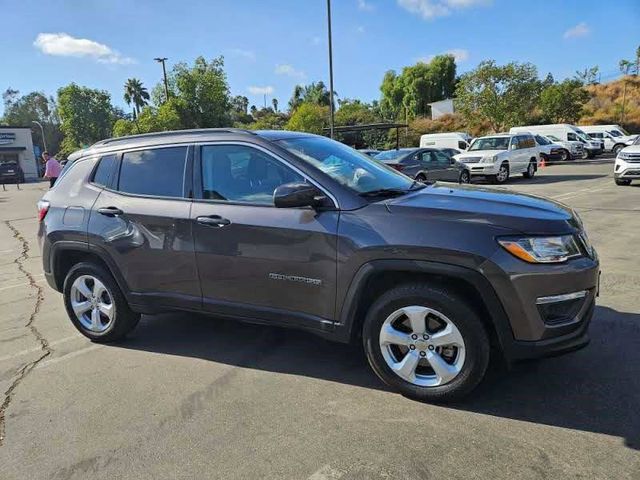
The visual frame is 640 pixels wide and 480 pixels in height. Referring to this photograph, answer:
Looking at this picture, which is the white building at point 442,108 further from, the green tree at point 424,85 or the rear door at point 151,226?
the rear door at point 151,226

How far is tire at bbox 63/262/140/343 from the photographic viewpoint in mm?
4645

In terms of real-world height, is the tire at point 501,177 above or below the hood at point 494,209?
below

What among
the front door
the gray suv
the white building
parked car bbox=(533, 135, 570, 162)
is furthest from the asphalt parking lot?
the white building

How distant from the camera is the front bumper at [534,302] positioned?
3082 mm

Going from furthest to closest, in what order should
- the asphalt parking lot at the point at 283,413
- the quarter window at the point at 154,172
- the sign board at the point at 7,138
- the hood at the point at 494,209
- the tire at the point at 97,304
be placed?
the sign board at the point at 7,138
the tire at the point at 97,304
the quarter window at the point at 154,172
the hood at the point at 494,209
the asphalt parking lot at the point at 283,413

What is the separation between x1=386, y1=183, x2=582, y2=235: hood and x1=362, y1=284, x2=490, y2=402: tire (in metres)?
0.49

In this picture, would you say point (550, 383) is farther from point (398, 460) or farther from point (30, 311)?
point (30, 311)

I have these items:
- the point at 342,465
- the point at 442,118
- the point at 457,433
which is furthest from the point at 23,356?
the point at 442,118

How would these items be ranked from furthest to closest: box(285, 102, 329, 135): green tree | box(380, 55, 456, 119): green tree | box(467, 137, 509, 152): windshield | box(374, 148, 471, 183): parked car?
box(380, 55, 456, 119): green tree, box(285, 102, 329, 135): green tree, box(467, 137, 509, 152): windshield, box(374, 148, 471, 183): parked car

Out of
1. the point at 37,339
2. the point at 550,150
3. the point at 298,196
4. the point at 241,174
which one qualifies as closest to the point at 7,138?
the point at 550,150

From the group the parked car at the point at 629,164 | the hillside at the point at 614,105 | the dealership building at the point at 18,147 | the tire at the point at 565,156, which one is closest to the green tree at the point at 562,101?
the hillside at the point at 614,105

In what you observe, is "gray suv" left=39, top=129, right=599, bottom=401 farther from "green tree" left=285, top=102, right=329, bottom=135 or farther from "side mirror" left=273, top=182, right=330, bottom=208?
"green tree" left=285, top=102, right=329, bottom=135

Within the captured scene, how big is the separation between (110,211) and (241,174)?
130cm

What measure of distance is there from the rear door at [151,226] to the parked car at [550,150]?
2807 cm
